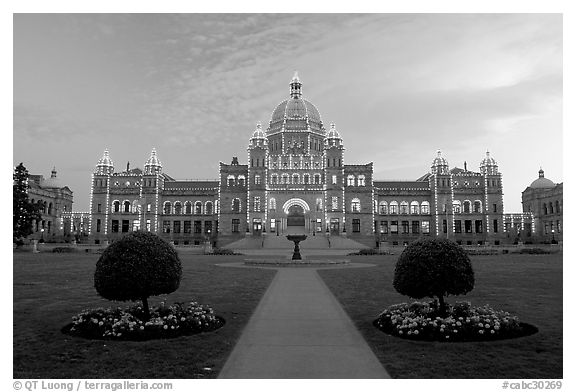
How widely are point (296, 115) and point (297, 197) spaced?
19.7 m

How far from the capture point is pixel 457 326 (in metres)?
10.5

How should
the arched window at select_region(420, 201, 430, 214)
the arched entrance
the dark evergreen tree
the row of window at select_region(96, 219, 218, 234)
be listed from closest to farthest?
the dark evergreen tree → the arched entrance → the row of window at select_region(96, 219, 218, 234) → the arched window at select_region(420, 201, 430, 214)

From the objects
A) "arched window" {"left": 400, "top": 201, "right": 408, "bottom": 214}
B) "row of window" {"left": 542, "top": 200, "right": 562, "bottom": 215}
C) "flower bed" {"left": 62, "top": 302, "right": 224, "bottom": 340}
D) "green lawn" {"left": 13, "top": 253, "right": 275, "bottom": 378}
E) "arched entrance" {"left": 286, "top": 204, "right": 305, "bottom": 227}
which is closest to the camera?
"green lawn" {"left": 13, "top": 253, "right": 275, "bottom": 378}

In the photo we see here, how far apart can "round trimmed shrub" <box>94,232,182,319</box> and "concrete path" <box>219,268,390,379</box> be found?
7.93 feet

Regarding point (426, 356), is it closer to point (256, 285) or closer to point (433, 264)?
point (433, 264)

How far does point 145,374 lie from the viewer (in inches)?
305

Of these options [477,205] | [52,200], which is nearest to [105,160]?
[52,200]

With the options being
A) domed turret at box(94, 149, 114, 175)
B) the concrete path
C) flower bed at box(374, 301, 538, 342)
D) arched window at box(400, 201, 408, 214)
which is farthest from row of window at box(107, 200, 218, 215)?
flower bed at box(374, 301, 538, 342)

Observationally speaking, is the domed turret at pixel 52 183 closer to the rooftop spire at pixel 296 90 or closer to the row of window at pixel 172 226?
the row of window at pixel 172 226

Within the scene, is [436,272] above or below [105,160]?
below

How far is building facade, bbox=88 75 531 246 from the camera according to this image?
81688 millimetres

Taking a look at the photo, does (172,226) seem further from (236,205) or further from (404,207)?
(404,207)

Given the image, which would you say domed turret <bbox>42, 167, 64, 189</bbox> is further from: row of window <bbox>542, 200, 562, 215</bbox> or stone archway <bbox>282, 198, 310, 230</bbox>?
row of window <bbox>542, 200, 562, 215</bbox>

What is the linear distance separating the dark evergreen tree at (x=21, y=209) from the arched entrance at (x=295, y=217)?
63.5m
